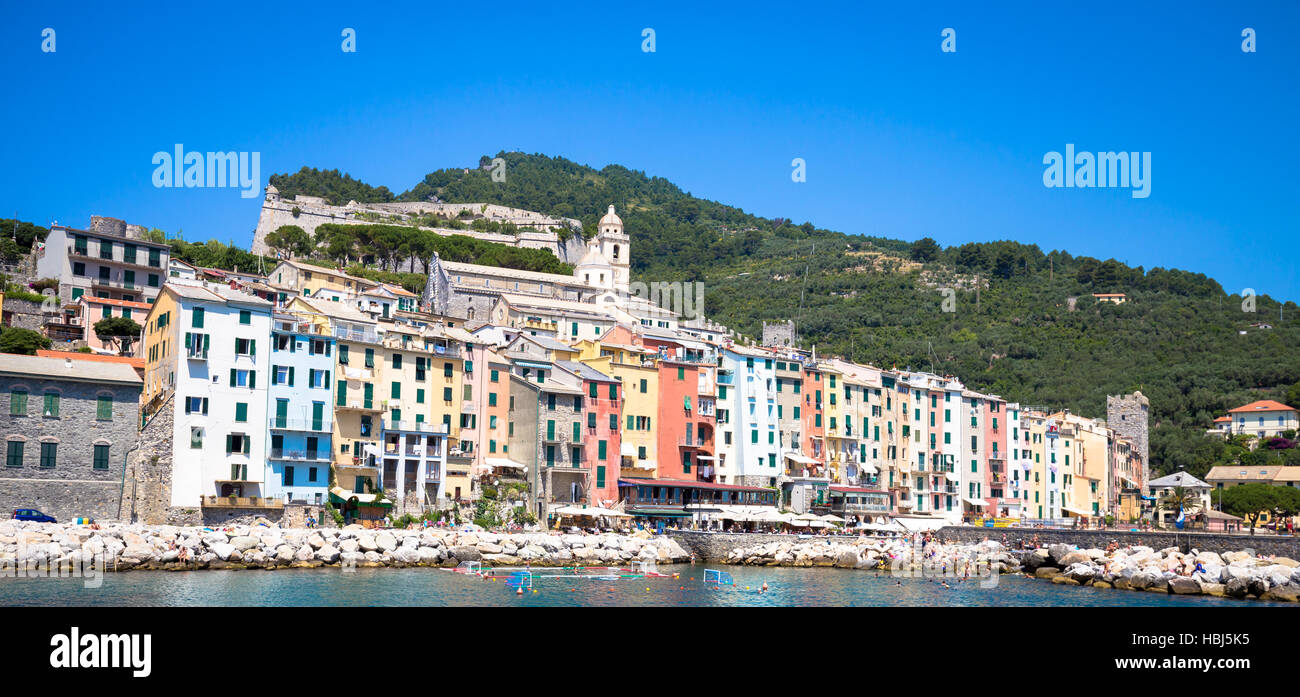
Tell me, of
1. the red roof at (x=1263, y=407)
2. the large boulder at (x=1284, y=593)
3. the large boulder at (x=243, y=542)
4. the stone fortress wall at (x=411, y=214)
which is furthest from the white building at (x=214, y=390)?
the red roof at (x=1263, y=407)

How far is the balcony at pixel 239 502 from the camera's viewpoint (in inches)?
1994

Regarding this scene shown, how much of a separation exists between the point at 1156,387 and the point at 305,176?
4700 inches

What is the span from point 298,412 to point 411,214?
296ft

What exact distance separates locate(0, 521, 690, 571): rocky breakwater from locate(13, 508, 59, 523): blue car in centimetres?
190

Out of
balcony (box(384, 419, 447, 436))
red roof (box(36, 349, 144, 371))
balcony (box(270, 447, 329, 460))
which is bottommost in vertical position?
balcony (box(270, 447, 329, 460))

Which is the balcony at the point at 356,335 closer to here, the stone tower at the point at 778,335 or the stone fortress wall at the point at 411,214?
the stone tower at the point at 778,335

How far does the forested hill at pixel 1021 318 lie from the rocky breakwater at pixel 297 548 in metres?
68.2

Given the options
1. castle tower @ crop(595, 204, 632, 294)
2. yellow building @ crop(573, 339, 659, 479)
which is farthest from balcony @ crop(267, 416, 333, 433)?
castle tower @ crop(595, 204, 632, 294)

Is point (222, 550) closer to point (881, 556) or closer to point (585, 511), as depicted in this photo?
point (585, 511)

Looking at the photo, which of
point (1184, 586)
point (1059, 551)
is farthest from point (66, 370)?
point (1184, 586)

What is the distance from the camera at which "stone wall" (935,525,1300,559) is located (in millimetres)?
51375

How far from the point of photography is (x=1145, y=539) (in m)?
57.6

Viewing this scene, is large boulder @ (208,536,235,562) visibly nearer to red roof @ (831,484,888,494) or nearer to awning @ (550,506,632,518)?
awning @ (550,506,632,518)
